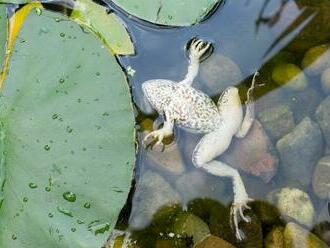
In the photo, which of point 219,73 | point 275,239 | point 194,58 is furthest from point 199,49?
point 275,239

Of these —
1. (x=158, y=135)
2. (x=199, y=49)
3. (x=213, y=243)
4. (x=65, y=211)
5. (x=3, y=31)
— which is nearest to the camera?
(x=65, y=211)

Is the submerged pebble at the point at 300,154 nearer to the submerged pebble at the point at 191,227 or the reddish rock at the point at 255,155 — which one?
the reddish rock at the point at 255,155

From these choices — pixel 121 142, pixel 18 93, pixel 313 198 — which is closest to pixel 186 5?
pixel 121 142

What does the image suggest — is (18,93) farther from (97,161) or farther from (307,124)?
(307,124)

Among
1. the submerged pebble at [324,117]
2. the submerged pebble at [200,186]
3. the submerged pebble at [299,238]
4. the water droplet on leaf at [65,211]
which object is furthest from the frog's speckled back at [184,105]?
the water droplet on leaf at [65,211]

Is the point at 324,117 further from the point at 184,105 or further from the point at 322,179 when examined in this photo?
the point at 184,105

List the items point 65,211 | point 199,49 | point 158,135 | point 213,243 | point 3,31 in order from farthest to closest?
point 199,49
point 158,135
point 213,243
point 3,31
point 65,211
